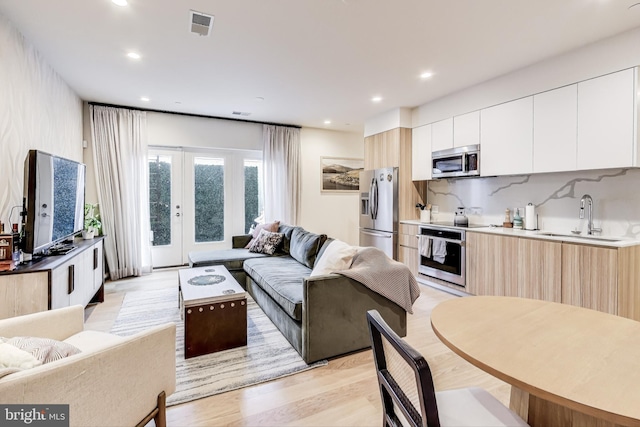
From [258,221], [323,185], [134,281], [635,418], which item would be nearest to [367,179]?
[323,185]

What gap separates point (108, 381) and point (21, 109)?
2848 mm

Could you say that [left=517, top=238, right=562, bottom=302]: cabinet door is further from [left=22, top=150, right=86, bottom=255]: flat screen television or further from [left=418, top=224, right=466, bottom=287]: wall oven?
[left=22, top=150, right=86, bottom=255]: flat screen television

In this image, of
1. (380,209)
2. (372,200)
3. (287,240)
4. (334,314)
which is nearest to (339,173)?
(372,200)

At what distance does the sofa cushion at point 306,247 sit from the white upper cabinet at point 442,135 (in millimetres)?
2225

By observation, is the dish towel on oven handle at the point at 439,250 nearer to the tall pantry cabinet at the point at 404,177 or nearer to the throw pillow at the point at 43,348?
the tall pantry cabinet at the point at 404,177

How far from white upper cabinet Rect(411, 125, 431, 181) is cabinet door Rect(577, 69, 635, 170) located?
1.89 m

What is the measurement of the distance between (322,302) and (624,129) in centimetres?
302

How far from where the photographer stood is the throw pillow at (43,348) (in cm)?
111

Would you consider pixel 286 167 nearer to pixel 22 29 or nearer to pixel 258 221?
pixel 258 221

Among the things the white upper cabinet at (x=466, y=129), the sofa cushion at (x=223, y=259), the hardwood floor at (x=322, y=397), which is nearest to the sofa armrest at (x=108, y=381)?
the hardwood floor at (x=322, y=397)

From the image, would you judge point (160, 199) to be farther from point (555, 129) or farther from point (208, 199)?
point (555, 129)

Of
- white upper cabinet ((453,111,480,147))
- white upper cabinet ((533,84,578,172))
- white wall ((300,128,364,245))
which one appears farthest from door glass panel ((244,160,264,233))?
white upper cabinet ((533,84,578,172))

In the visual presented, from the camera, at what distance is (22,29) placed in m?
2.63

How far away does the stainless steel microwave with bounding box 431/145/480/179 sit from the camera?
3.95m
